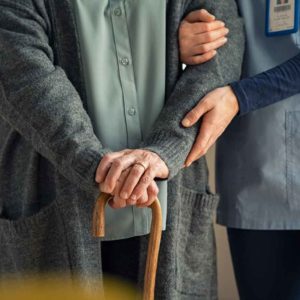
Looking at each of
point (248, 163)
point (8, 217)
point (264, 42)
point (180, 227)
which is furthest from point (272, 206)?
point (8, 217)

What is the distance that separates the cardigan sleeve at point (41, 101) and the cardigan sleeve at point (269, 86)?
11.7 inches

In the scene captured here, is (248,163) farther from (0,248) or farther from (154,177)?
(0,248)

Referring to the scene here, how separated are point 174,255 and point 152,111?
0.27 metres

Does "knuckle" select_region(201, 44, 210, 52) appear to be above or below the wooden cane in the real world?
above

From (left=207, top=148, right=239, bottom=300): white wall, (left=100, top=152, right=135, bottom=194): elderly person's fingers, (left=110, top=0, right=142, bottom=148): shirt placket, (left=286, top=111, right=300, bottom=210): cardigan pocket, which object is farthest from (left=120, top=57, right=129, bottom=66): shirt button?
(left=207, top=148, right=239, bottom=300): white wall

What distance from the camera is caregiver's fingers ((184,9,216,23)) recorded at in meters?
1.01

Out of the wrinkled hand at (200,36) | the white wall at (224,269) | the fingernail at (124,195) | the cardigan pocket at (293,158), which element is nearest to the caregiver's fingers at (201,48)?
the wrinkled hand at (200,36)

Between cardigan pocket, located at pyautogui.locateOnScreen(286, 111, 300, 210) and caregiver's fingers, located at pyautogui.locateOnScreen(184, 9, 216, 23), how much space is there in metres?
0.26

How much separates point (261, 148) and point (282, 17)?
0.86ft

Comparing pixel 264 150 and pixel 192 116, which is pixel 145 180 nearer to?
pixel 192 116

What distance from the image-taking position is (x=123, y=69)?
3.28 feet

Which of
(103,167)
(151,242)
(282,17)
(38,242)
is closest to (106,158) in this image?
(103,167)

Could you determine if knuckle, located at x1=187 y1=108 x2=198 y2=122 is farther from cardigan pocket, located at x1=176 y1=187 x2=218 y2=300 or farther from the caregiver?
cardigan pocket, located at x1=176 y1=187 x2=218 y2=300

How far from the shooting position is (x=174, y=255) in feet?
3.45
